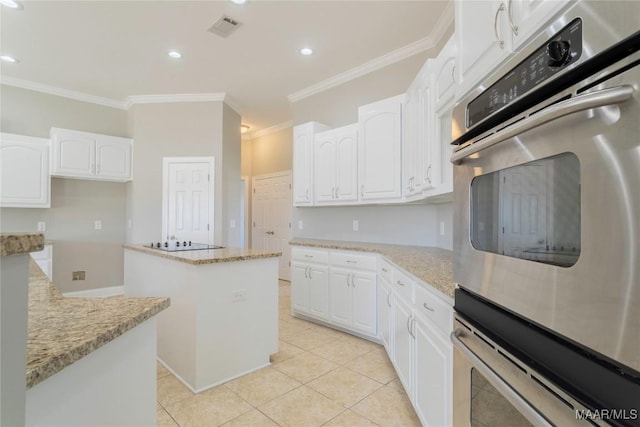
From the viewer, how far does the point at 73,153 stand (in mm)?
4445

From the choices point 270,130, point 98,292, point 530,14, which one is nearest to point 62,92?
point 98,292

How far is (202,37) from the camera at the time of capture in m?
3.30

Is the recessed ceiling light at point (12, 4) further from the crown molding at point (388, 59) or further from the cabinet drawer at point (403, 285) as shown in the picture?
the cabinet drawer at point (403, 285)

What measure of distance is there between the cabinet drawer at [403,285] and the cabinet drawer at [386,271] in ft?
0.40

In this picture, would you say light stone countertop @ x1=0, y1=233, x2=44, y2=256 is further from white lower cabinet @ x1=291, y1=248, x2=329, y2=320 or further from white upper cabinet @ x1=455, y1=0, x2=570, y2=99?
white lower cabinet @ x1=291, y1=248, x2=329, y2=320

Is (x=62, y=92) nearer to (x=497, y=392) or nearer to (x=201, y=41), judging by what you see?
(x=201, y=41)

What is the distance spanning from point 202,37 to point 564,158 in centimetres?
359

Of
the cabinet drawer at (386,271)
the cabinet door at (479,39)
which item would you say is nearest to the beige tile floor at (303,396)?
the cabinet drawer at (386,271)

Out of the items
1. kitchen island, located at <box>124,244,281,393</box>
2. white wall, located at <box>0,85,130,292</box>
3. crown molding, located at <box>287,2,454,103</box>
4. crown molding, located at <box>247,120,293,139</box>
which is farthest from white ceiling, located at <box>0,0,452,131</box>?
kitchen island, located at <box>124,244,281,393</box>

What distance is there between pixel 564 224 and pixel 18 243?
992mm

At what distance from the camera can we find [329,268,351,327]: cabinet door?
321cm

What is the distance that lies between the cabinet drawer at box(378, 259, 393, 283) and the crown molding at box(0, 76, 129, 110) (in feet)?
15.8

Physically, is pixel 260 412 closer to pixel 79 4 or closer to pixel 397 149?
pixel 397 149

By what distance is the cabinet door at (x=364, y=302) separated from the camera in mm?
2984
